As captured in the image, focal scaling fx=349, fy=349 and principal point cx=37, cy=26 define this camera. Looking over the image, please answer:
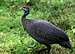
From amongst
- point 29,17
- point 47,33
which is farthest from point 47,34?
point 29,17

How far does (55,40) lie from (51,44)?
228mm

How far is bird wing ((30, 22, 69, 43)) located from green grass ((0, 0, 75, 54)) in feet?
1.82

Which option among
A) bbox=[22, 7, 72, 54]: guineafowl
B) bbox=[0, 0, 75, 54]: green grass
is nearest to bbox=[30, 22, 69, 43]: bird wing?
bbox=[22, 7, 72, 54]: guineafowl

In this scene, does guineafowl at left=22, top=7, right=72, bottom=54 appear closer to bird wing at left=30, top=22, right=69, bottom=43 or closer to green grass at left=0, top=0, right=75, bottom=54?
bird wing at left=30, top=22, right=69, bottom=43

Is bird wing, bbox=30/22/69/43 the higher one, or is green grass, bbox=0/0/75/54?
bird wing, bbox=30/22/69/43

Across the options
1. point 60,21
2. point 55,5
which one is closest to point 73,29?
point 60,21

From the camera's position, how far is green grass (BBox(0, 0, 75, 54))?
739 cm

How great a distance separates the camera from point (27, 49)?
7.32 meters

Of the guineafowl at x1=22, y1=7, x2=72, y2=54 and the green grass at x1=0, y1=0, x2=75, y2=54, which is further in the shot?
the green grass at x1=0, y1=0, x2=75, y2=54

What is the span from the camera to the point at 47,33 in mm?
6727

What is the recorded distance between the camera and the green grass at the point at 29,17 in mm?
7387

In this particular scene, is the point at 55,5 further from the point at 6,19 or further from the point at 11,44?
the point at 11,44

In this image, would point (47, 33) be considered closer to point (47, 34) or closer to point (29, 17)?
point (47, 34)

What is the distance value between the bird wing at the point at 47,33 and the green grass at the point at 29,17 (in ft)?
1.82
